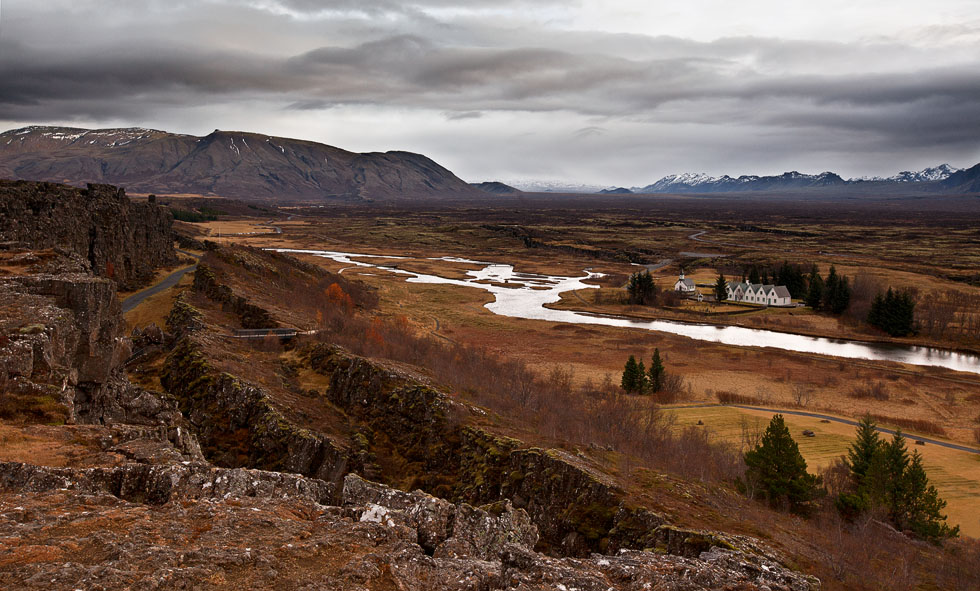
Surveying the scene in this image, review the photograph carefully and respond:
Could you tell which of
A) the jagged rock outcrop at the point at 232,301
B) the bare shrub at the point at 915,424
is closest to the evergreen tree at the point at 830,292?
the bare shrub at the point at 915,424

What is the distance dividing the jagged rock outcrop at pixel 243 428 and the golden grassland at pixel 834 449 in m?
34.2

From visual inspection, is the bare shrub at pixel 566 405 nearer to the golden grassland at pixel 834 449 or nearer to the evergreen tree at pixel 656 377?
the evergreen tree at pixel 656 377

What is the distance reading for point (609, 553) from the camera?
700 inches

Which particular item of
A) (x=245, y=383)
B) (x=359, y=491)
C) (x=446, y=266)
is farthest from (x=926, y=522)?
(x=446, y=266)

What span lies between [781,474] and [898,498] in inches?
240

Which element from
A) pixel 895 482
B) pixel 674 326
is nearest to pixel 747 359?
pixel 674 326

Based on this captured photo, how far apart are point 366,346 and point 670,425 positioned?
25409mm

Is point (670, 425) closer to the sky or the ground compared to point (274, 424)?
closer to the ground

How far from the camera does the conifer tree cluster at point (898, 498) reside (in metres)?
30.8

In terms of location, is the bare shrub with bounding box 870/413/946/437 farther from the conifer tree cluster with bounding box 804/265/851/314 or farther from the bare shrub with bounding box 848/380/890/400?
the conifer tree cluster with bounding box 804/265/851/314

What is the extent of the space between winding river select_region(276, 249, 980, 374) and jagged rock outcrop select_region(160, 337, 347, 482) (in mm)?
74254

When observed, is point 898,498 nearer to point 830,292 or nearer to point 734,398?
point 734,398

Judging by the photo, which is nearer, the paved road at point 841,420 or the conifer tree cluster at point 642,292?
the paved road at point 841,420

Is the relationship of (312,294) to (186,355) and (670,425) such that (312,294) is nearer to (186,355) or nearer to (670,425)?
(186,355)
